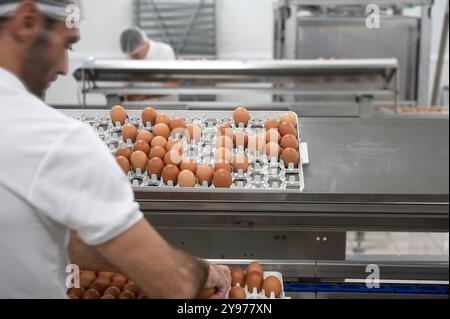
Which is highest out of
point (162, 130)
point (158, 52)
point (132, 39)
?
point (132, 39)

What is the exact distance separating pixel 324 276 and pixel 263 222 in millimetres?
265

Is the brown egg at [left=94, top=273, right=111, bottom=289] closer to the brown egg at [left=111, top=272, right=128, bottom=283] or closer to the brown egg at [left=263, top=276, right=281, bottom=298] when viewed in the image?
the brown egg at [left=111, top=272, right=128, bottom=283]

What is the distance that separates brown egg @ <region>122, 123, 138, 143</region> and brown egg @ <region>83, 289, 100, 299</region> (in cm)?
51

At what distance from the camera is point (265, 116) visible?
1.86 metres

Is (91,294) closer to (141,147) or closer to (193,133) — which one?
(141,147)

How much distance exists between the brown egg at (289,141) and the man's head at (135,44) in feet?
10.2

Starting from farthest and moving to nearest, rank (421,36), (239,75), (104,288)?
(421,36) → (239,75) → (104,288)

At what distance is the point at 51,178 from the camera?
805mm

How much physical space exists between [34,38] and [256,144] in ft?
2.96

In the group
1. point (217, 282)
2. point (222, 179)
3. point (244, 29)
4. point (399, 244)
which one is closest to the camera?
point (217, 282)

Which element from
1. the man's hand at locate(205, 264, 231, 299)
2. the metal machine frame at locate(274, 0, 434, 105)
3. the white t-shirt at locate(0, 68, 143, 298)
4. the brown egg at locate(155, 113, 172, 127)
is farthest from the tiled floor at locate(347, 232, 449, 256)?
the white t-shirt at locate(0, 68, 143, 298)

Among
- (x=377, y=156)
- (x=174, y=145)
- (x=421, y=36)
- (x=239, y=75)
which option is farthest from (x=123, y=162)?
(x=421, y=36)

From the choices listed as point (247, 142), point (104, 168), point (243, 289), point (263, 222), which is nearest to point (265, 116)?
point (247, 142)
